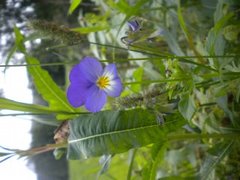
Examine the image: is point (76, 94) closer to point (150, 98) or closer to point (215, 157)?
point (150, 98)

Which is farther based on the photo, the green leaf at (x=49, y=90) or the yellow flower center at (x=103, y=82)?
the green leaf at (x=49, y=90)

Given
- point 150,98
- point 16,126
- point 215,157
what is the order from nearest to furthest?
1. point 150,98
2. point 215,157
3. point 16,126

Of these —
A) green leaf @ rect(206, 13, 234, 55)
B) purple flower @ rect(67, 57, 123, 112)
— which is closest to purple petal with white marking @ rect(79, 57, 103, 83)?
purple flower @ rect(67, 57, 123, 112)

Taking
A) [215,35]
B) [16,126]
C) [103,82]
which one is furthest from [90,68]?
[16,126]

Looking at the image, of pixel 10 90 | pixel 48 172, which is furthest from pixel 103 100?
pixel 48 172

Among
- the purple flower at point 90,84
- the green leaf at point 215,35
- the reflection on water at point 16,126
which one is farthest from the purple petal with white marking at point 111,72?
the reflection on water at point 16,126

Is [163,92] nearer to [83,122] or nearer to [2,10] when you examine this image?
[83,122]

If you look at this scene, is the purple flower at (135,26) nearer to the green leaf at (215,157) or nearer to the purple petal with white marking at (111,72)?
the purple petal with white marking at (111,72)
